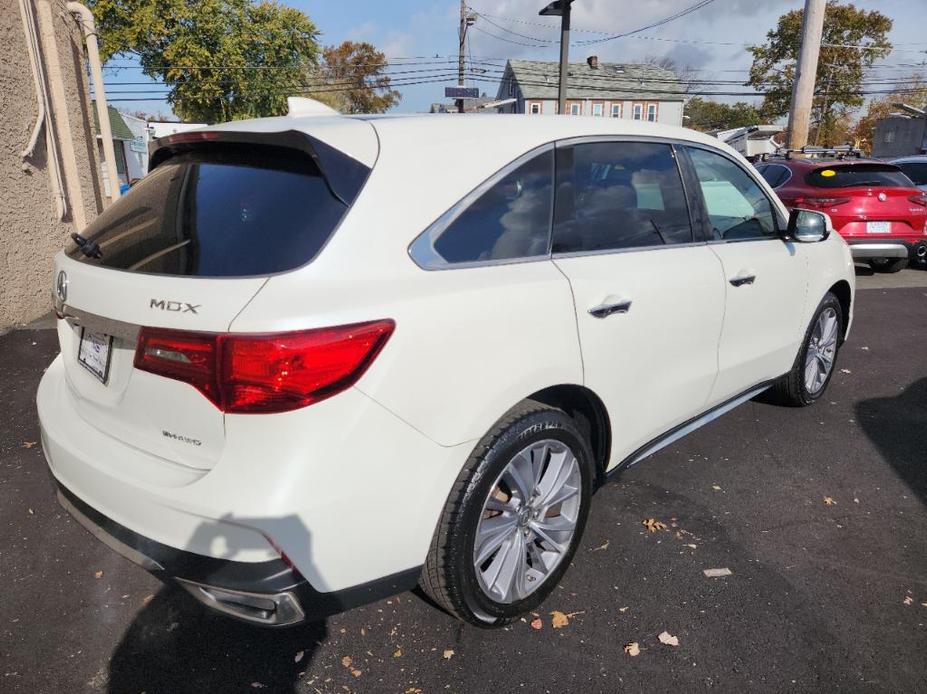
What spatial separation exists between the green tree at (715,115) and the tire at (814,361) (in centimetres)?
6895

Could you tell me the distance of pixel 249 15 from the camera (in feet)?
105

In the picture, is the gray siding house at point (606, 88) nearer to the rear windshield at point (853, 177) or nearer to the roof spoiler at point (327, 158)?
the rear windshield at point (853, 177)

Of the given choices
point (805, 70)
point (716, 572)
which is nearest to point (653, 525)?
point (716, 572)

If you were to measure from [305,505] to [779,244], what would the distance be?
3.06 m

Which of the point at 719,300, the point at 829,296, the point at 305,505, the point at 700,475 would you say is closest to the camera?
the point at 305,505

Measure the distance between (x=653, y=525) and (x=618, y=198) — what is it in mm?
1504

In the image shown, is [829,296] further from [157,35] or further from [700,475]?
[157,35]

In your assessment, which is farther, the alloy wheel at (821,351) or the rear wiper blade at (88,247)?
the alloy wheel at (821,351)

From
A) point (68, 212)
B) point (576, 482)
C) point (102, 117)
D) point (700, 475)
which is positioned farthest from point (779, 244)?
point (102, 117)

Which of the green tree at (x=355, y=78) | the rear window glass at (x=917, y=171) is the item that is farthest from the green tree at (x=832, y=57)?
the rear window glass at (x=917, y=171)

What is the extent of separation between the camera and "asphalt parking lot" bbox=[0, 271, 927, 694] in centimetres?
220

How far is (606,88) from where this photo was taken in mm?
56938

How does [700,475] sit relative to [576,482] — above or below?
below

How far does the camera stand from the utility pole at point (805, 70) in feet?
50.9
